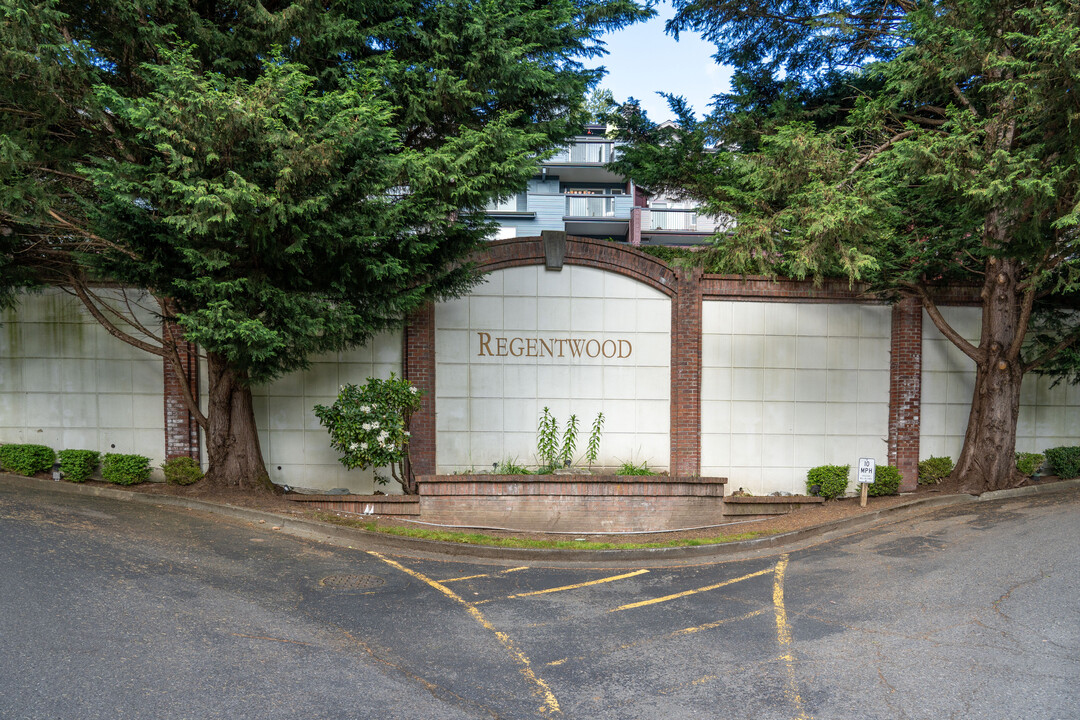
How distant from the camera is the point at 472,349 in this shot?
12406 mm

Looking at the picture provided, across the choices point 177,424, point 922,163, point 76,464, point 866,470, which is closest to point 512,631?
point 866,470

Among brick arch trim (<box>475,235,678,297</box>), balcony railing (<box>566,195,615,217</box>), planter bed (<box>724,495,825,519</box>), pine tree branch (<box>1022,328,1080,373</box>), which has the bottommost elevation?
planter bed (<box>724,495,825,519</box>)

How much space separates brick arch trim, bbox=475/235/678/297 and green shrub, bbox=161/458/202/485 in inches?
259

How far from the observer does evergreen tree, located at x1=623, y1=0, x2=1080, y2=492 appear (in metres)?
8.91

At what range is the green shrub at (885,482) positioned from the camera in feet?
40.5

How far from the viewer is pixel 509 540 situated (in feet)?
30.6

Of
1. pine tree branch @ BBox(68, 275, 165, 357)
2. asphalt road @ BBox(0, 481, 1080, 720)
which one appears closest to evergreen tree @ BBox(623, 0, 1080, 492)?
asphalt road @ BBox(0, 481, 1080, 720)

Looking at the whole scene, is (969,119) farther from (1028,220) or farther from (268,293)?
(268,293)

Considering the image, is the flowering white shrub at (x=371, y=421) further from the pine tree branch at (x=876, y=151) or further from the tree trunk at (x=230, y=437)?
the pine tree branch at (x=876, y=151)

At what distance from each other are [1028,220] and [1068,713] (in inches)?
302

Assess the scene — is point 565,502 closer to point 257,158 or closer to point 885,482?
point 885,482

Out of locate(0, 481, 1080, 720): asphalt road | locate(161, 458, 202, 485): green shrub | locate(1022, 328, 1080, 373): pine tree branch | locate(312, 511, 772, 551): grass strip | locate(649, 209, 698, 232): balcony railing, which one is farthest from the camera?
locate(649, 209, 698, 232): balcony railing

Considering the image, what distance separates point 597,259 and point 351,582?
25.6 ft

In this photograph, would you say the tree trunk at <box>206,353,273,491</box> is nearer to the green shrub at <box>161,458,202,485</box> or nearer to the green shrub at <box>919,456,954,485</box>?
the green shrub at <box>161,458,202,485</box>
